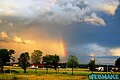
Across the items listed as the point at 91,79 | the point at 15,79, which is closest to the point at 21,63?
the point at 15,79

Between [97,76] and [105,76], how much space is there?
9.17ft

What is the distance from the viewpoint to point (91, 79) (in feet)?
302

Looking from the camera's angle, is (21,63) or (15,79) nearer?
(15,79)

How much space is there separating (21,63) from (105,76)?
375 feet

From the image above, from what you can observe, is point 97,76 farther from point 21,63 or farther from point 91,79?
point 21,63

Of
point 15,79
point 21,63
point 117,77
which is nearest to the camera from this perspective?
point 117,77

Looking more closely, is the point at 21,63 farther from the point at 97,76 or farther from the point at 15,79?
the point at 97,76

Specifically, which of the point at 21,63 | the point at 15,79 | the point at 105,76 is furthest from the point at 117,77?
the point at 21,63

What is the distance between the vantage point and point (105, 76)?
92438mm

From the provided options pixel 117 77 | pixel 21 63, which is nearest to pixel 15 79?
pixel 117 77

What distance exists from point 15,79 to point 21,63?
302 feet

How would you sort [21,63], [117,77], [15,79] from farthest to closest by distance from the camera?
[21,63] < [15,79] < [117,77]

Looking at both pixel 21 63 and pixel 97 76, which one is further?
pixel 21 63

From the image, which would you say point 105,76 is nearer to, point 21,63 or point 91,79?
point 91,79
